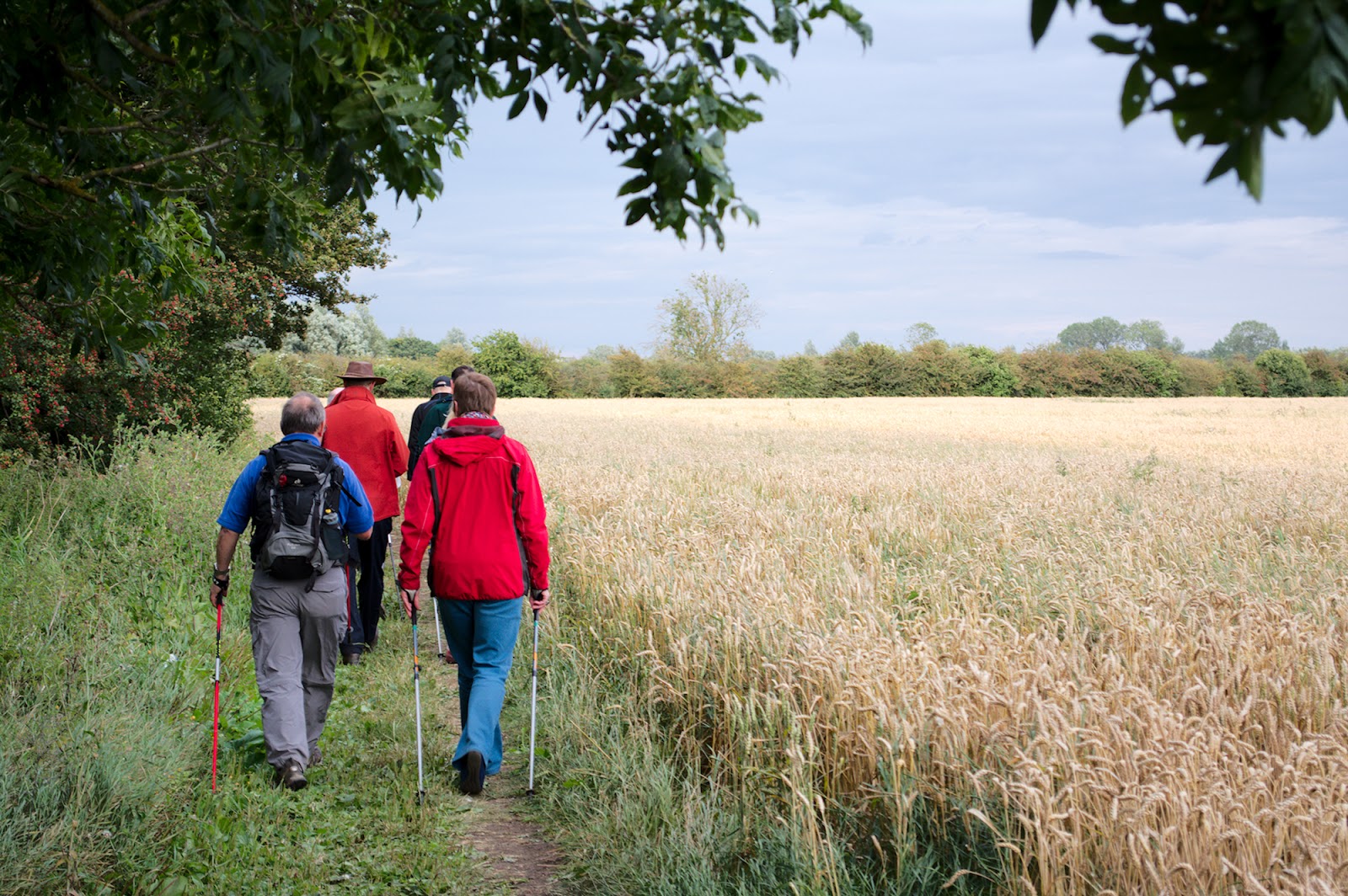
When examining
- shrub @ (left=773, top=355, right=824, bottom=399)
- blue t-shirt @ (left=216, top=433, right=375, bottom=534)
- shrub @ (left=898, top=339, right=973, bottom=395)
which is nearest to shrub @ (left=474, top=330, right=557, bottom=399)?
shrub @ (left=773, top=355, right=824, bottom=399)

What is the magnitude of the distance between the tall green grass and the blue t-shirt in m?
1.14

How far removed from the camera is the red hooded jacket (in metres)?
5.47

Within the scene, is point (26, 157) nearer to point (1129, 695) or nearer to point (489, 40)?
point (489, 40)

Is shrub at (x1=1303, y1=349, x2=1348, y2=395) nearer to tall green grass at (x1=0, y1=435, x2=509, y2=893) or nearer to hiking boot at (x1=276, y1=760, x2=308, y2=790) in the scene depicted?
tall green grass at (x1=0, y1=435, x2=509, y2=893)

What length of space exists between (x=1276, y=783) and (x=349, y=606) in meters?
6.58

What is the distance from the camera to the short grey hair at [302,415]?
5.64m

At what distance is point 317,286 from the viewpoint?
22766 millimetres

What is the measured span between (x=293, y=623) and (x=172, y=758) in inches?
40.1

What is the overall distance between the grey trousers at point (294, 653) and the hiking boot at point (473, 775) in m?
0.95

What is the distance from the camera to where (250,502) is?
5504mm

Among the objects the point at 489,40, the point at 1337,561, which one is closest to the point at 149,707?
the point at 489,40

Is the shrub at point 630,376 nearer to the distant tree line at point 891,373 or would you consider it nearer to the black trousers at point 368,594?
the distant tree line at point 891,373

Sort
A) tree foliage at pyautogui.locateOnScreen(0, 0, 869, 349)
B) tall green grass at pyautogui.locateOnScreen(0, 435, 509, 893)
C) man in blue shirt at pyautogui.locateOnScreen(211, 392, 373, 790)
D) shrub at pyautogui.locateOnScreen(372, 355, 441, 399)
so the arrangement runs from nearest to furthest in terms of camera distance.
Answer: tree foliage at pyautogui.locateOnScreen(0, 0, 869, 349), tall green grass at pyautogui.locateOnScreen(0, 435, 509, 893), man in blue shirt at pyautogui.locateOnScreen(211, 392, 373, 790), shrub at pyautogui.locateOnScreen(372, 355, 441, 399)

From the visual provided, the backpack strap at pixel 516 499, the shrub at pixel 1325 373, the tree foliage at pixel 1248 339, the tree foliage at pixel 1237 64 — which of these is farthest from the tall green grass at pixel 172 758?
the tree foliage at pixel 1248 339
